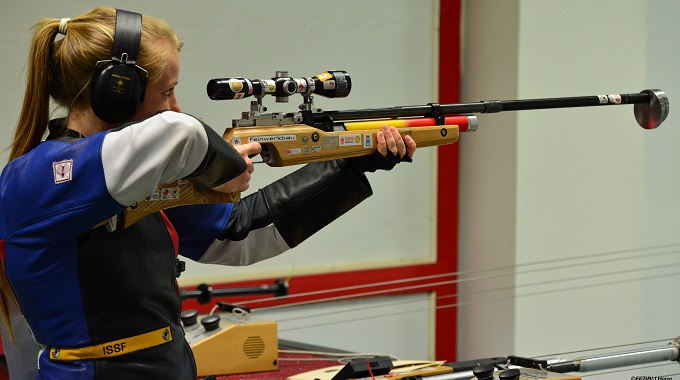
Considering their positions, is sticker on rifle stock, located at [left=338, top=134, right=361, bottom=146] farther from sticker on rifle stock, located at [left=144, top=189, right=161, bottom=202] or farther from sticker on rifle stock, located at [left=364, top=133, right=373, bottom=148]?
sticker on rifle stock, located at [left=144, top=189, right=161, bottom=202]

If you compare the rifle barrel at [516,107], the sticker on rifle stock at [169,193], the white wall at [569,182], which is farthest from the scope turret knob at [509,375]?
the white wall at [569,182]

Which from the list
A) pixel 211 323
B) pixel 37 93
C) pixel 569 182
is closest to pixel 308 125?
pixel 37 93

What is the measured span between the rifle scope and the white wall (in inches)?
69.8

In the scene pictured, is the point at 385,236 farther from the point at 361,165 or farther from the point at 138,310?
the point at 138,310

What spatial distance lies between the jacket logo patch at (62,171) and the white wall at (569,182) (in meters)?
2.32

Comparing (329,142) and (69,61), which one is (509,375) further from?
(69,61)

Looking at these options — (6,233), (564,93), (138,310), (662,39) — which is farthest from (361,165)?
(662,39)

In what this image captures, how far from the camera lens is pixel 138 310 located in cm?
133

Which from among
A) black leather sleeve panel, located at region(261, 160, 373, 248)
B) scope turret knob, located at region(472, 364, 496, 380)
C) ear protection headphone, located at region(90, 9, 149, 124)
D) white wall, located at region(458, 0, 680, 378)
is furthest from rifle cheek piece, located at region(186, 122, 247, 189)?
white wall, located at region(458, 0, 680, 378)

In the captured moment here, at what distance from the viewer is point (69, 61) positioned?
1.32m

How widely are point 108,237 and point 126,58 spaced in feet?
0.85

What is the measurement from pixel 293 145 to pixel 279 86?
0.11 m

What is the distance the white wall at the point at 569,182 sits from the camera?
332cm

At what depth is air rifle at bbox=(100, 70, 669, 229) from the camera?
1337 millimetres
